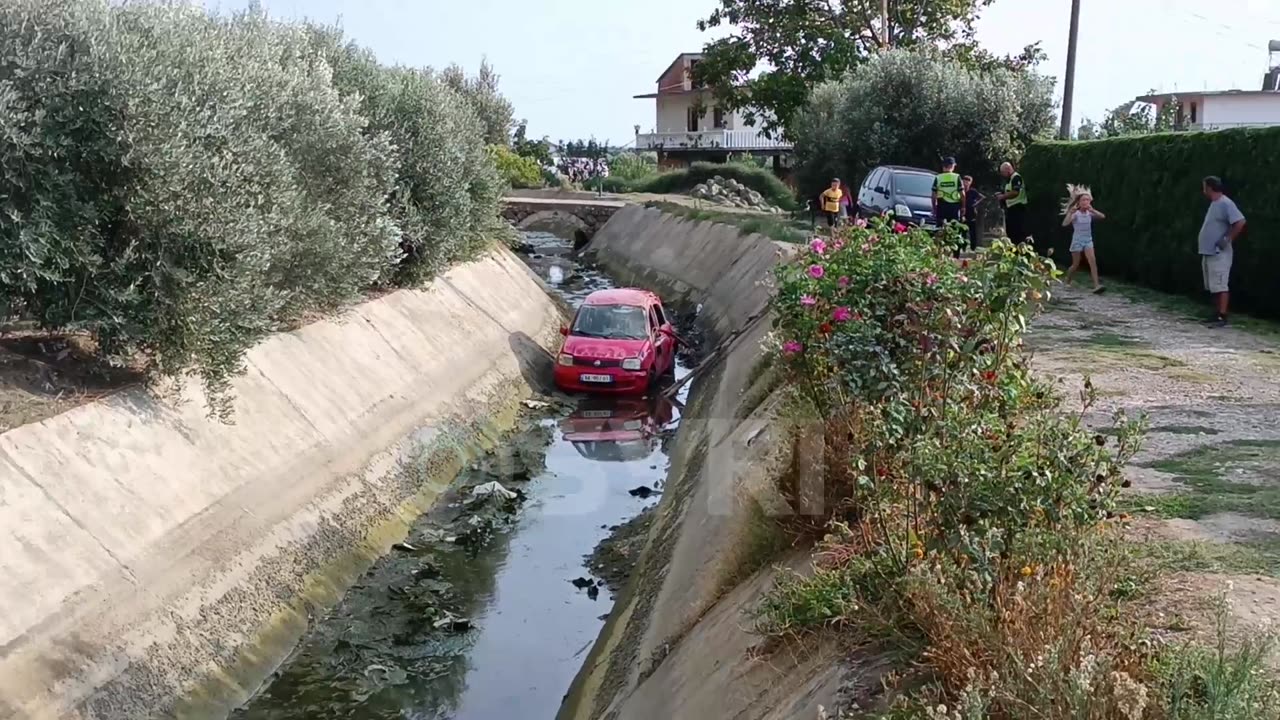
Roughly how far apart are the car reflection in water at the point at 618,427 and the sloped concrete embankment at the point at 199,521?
7.72 feet

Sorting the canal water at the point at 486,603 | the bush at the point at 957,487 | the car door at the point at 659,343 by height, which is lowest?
the canal water at the point at 486,603

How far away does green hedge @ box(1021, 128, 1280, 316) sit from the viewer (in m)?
15.4

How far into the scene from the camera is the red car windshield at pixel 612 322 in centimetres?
2128

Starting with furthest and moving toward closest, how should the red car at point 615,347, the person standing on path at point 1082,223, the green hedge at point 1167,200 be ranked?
the red car at point 615,347 < the person standing on path at point 1082,223 < the green hedge at point 1167,200

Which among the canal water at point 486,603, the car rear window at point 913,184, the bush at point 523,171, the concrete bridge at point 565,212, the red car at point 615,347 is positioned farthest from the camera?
the bush at point 523,171

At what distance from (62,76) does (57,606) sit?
4.97 metres

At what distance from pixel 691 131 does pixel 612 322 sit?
56.3 metres

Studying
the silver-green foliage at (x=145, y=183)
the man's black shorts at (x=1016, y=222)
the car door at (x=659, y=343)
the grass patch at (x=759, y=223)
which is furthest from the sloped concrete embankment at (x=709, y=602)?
the grass patch at (x=759, y=223)

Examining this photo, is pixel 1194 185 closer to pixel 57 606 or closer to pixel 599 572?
pixel 599 572

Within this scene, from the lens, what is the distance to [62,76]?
10.5 meters

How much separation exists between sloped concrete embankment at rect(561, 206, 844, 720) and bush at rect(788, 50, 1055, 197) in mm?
17220

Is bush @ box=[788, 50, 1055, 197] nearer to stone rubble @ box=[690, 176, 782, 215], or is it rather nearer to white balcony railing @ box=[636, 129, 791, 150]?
stone rubble @ box=[690, 176, 782, 215]

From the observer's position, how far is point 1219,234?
14148 mm

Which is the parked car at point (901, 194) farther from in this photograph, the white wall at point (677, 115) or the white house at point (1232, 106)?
the white wall at point (677, 115)
